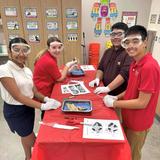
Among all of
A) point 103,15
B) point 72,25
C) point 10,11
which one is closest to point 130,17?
point 103,15

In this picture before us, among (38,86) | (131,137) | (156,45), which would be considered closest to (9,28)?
(38,86)

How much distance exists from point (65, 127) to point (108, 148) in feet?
1.10

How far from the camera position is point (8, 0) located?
333cm

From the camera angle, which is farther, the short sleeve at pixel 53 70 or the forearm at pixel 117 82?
→ the short sleeve at pixel 53 70

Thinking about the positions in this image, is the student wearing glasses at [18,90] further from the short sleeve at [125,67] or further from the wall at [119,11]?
the wall at [119,11]

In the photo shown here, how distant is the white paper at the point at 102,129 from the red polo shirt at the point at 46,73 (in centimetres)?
83

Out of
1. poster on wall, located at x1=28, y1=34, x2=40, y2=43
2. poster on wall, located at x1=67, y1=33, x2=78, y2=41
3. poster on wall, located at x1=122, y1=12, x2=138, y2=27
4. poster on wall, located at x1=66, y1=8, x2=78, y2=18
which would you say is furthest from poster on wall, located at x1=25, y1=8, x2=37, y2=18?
poster on wall, located at x1=122, y1=12, x2=138, y2=27

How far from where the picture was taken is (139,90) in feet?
4.21

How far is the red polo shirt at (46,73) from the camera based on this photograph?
1.91 metres

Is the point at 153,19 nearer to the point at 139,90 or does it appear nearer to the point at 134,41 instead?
the point at 134,41

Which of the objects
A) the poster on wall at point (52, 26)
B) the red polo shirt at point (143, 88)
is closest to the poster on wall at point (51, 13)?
the poster on wall at point (52, 26)

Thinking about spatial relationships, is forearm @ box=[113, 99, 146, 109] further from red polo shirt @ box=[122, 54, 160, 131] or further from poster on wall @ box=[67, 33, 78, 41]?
poster on wall @ box=[67, 33, 78, 41]

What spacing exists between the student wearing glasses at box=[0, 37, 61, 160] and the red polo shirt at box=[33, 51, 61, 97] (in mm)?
287

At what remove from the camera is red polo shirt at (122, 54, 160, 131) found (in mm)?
1215
